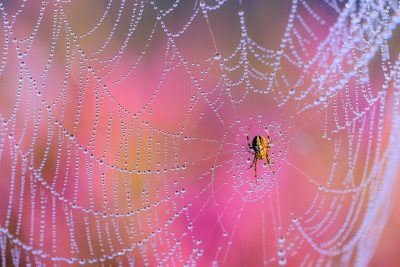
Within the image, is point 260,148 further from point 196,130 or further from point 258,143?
point 196,130

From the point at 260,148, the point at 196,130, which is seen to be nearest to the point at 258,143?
the point at 260,148

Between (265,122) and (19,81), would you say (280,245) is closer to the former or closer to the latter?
(265,122)

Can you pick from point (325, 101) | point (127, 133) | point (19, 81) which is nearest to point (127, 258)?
point (127, 133)
